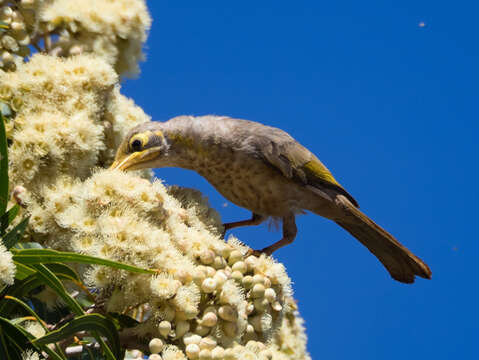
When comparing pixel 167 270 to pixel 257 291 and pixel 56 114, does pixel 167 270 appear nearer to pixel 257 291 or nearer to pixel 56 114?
pixel 257 291

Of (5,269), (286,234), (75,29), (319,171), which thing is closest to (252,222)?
(286,234)

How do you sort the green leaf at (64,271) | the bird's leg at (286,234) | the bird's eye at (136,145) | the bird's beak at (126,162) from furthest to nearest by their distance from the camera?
the bird's leg at (286,234), the bird's eye at (136,145), the bird's beak at (126,162), the green leaf at (64,271)

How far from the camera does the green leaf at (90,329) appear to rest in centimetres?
204

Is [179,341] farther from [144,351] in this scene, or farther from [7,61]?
[7,61]

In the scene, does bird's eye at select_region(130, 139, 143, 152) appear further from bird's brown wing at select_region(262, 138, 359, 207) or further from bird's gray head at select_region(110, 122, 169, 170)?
bird's brown wing at select_region(262, 138, 359, 207)

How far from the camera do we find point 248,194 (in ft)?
11.8

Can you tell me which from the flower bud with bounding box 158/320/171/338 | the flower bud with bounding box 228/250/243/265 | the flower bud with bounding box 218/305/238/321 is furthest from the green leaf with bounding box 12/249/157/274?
the flower bud with bounding box 228/250/243/265

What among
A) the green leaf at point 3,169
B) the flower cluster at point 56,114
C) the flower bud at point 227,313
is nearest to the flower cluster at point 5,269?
the green leaf at point 3,169

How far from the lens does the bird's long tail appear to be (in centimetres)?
373

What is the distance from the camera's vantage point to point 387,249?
3824 millimetres

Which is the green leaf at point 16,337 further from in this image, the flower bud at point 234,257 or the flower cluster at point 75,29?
the flower cluster at point 75,29

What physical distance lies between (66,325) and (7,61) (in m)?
1.35

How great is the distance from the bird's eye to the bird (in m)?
0.25

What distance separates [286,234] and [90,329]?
1.64m
